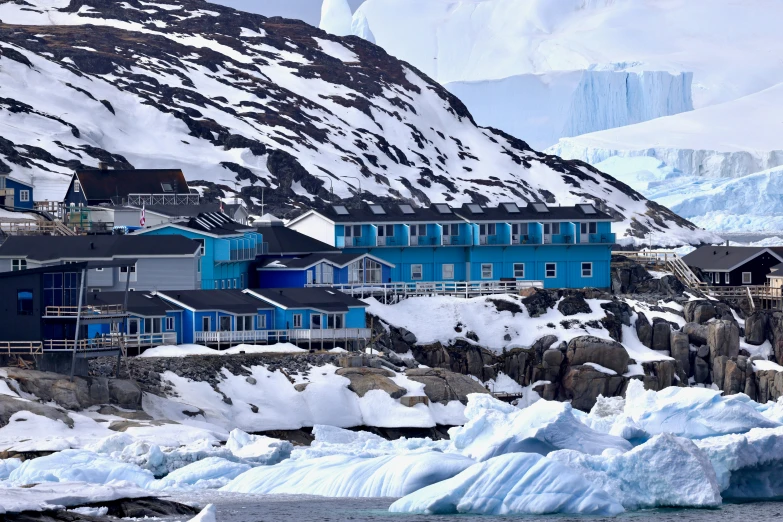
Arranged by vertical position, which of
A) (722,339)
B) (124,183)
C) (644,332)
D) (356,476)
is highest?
(124,183)

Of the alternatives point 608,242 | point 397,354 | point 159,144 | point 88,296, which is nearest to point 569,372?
point 397,354

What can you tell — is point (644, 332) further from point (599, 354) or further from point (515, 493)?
point (515, 493)

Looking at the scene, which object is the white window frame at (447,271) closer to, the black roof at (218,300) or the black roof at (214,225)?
the black roof at (214,225)

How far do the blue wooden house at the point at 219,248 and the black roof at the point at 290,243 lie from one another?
256cm

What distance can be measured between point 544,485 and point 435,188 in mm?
117049

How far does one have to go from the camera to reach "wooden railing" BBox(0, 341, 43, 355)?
59.7 metres

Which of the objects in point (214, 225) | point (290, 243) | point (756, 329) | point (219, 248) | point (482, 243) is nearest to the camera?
point (219, 248)

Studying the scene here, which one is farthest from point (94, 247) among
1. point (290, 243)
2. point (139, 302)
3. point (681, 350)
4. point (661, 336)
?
point (681, 350)

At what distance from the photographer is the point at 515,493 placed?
44.1 meters

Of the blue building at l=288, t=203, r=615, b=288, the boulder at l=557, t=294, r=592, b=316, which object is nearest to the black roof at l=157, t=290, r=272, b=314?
the boulder at l=557, t=294, r=592, b=316

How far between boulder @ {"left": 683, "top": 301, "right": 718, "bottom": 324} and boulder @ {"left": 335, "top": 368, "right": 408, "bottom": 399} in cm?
2368

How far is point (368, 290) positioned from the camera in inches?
3317

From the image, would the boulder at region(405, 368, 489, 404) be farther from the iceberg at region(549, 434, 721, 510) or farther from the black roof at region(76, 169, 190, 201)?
the black roof at region(76, 169, 190, 201)

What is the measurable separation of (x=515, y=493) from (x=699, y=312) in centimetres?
4372
